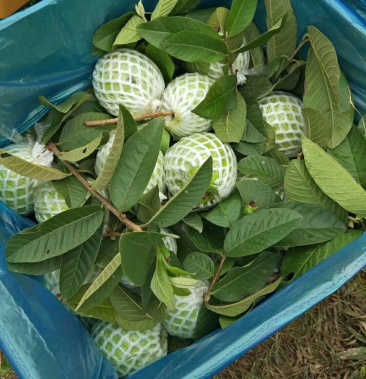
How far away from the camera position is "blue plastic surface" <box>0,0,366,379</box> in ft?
3.06

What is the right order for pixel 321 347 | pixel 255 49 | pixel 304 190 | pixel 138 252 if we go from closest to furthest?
pixel 138 252 → pixel 304 190 → pixel 255 49 → pixel 321 347

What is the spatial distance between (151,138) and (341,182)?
352mm

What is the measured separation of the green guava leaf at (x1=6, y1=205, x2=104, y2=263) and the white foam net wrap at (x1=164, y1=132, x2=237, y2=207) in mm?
168

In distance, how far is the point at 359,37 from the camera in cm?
111

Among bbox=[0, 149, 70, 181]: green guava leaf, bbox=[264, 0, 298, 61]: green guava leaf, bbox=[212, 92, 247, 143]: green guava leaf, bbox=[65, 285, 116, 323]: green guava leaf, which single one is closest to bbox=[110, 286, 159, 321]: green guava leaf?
bbox=[65, 285, 116, 323]: green guava leaf

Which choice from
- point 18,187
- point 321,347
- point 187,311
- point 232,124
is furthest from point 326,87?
point 321,347

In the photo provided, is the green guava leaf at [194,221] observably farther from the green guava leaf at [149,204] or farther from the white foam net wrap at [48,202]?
the white foam net wrap at [48,202]

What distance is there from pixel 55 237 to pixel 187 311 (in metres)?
0.30

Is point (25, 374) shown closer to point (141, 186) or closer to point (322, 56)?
point (141, 186)

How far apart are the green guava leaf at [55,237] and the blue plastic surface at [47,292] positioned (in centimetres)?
4

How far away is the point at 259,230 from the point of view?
3.32 ft

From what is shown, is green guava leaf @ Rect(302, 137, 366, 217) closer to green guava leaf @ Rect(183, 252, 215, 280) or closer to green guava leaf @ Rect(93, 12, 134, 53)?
green guava leaf @ Rect(183, 252, 215, 280)

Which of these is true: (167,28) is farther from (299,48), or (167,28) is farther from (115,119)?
(299,48)

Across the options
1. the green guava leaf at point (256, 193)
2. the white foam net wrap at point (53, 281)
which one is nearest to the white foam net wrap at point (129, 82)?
the green guava leaf at point (256, 193)
